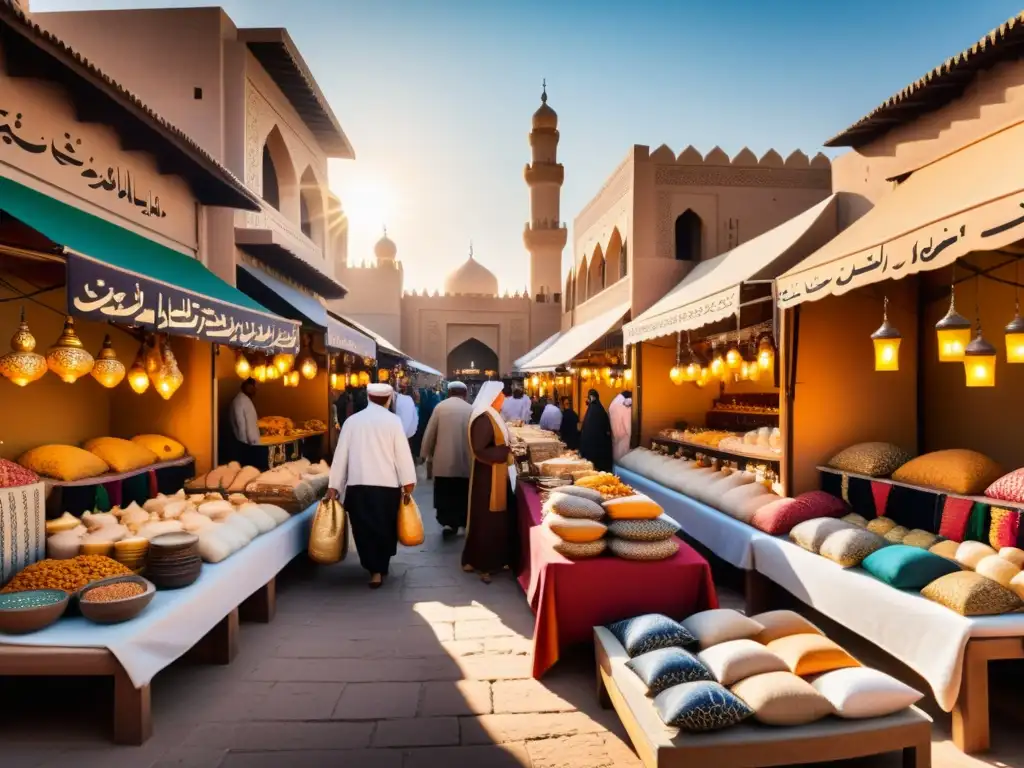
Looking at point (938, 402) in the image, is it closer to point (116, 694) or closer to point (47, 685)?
point (116, 694)

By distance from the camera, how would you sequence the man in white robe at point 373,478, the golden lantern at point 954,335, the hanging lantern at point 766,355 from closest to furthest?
the golden lantern at point 954,335 < the man in white robe at point 373,478 < the hanging lantern at point 766,355

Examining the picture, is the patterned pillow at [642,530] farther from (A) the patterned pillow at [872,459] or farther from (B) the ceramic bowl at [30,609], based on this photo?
(B) the ceramic bowl at [30,609]

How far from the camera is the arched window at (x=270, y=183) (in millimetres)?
9352

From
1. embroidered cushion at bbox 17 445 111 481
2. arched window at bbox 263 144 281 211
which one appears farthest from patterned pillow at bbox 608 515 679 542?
arched window at bbox 263 144 281 211

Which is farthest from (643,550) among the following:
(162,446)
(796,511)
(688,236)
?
(688,236)

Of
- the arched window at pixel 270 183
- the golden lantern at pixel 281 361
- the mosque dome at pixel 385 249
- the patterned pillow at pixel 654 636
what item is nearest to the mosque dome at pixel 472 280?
the mosque dome at pixel 385 249

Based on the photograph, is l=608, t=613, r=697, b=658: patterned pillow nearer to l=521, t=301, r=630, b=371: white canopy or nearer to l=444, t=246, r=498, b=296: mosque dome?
l=521, t=301, r=630, b=371: white canopy

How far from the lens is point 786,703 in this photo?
2244 millimetres

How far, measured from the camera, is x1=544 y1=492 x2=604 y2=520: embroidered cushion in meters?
3.55

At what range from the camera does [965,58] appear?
14.6 ft

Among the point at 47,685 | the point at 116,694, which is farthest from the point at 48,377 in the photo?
the point at 116,694

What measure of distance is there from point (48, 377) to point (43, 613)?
2645mm

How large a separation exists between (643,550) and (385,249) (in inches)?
973

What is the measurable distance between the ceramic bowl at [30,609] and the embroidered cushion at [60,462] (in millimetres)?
1642
